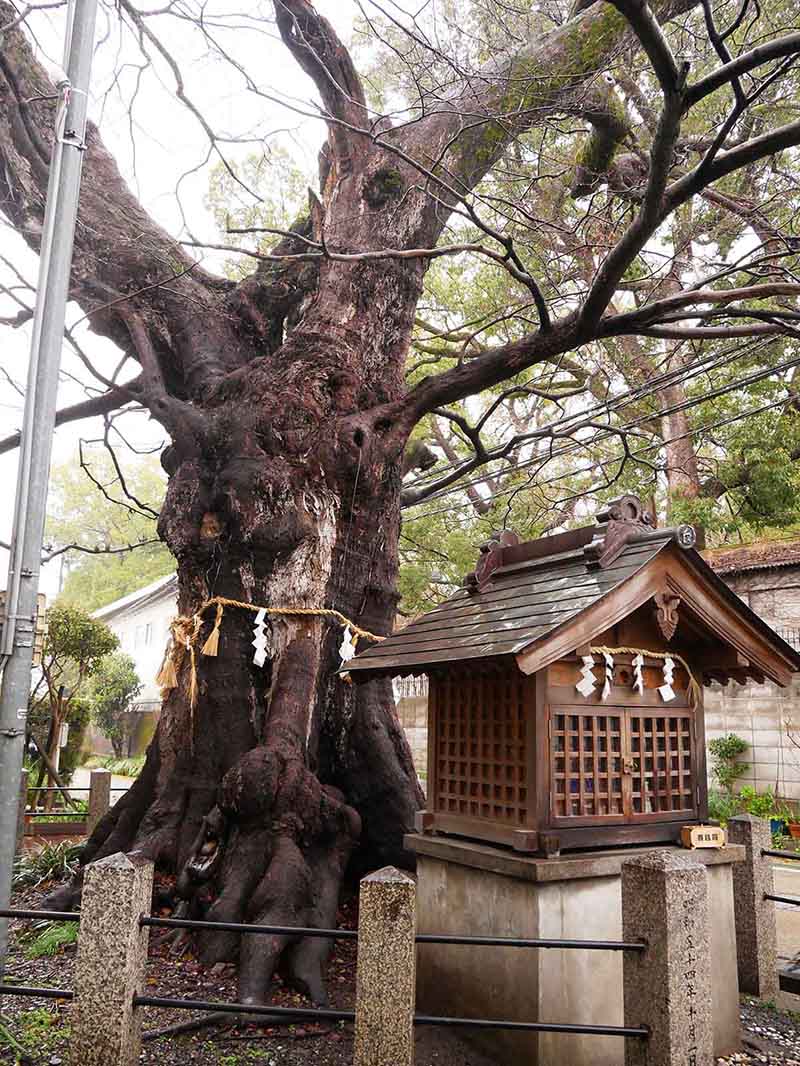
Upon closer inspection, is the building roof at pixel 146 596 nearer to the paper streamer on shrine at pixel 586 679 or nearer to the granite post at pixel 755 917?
the granite post at pixel 755 917

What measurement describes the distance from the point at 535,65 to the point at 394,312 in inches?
121

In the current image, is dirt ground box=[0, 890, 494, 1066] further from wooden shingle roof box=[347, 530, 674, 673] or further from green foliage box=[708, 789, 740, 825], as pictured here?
green foliage box=[708, 789, 740, 825]

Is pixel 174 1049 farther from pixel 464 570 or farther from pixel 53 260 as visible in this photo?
pixel 464 570

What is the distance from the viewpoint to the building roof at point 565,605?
15.9 ft

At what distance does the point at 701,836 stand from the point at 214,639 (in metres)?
4.31

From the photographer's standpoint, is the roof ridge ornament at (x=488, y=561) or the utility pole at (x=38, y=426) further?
the roof ridge ornament at (x=488, y=561)

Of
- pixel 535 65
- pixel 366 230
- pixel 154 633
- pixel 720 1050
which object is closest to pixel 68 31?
pixel 366 230

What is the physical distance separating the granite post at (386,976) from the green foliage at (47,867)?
5.74 meters

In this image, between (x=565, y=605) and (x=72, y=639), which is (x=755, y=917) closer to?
(x=565, y=605)

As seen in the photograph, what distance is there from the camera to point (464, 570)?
60.7 ft

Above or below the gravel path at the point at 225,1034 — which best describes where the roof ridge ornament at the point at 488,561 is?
above

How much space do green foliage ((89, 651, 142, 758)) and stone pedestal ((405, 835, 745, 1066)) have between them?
27.2 m

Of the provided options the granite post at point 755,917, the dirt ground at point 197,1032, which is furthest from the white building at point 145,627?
the granite post at point 755,917

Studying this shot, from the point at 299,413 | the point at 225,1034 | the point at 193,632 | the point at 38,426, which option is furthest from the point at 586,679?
the point at 299,413
